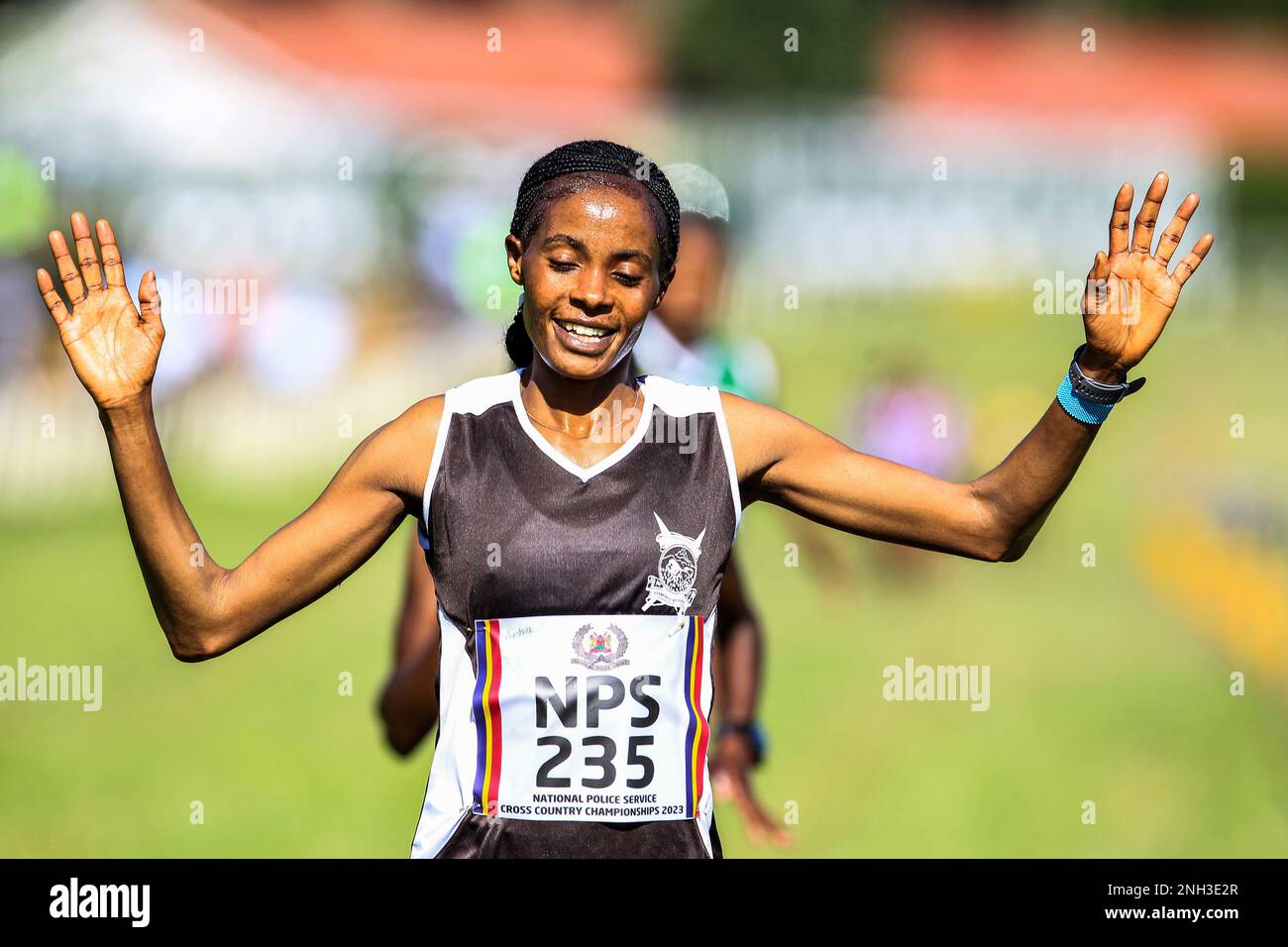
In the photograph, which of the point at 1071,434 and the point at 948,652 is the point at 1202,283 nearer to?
the point at 948,652

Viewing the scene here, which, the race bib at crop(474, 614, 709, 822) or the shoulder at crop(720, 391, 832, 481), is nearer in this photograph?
the race bib at crop(474, 614, 709, 822)

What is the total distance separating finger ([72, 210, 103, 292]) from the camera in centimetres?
323

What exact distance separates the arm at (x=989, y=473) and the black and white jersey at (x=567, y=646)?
6.9 inches

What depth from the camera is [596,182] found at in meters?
3.25

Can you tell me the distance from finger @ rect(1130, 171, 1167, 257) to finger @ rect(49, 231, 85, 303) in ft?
7.45

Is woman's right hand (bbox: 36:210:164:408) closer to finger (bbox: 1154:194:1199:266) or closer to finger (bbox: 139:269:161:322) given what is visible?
finger (bbox: 139:269:161:322)

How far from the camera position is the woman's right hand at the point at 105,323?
3.12 m

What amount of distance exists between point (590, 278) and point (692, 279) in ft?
7.51

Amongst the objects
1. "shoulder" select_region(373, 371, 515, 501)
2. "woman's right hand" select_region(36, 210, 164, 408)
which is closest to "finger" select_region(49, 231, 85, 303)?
"woman's right hand" select_region(36, 210, 164, 408)

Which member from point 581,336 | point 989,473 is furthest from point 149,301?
point 989,473

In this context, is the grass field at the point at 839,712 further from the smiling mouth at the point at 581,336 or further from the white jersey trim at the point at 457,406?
the smiling mouth at the point at 581,336

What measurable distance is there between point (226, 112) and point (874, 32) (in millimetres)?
15658

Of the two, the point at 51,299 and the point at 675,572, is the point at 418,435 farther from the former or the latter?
the point at 51,299

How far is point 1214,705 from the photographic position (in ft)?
30.8
